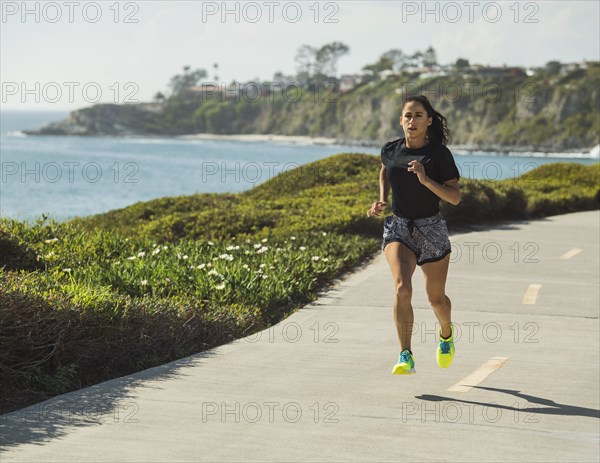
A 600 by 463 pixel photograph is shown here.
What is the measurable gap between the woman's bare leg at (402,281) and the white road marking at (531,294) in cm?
625

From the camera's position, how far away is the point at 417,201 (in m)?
8.15

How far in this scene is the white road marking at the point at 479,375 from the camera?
9327mm

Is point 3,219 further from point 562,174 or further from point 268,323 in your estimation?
point 562,174

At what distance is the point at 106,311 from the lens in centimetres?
995

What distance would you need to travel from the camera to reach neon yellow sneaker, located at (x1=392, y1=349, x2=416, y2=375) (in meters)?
8.37

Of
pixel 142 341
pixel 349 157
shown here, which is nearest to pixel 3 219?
pixel 142 341

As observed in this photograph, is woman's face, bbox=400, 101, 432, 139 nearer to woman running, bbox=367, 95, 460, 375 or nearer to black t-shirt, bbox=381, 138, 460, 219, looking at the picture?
woman running, bbox=367, 95, 460, 375

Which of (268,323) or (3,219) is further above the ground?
(3,219)

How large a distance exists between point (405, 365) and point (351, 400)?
1.95ft

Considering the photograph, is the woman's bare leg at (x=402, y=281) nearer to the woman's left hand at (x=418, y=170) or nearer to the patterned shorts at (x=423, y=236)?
the patterned shorts at (x=423, y=236)

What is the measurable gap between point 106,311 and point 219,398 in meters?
1.85

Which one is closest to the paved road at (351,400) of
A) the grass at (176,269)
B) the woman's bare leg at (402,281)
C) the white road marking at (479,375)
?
the white road marking at (479,375)

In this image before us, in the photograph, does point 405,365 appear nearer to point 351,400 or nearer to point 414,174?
point 351,400

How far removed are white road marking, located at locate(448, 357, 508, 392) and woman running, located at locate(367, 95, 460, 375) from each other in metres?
0.97
